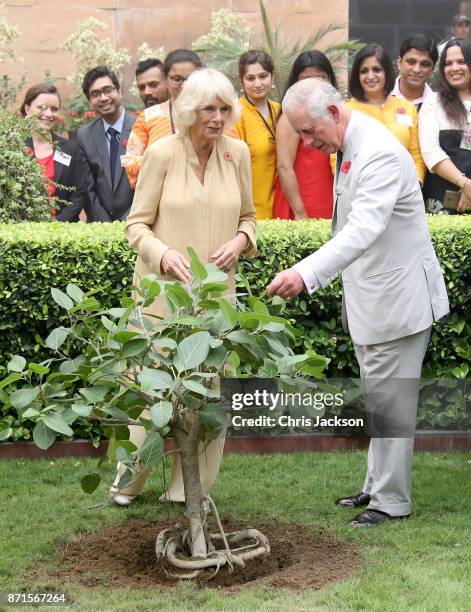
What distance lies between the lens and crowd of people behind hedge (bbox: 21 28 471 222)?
8.59m

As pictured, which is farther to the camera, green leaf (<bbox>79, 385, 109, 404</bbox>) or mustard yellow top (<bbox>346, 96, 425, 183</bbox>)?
mustard yellow top (<bbox>346, 96, 425, 183</bbox>)

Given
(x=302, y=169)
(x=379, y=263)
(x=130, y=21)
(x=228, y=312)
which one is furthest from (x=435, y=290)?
(x=130, y=21)

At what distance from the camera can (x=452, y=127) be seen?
8.65 metres

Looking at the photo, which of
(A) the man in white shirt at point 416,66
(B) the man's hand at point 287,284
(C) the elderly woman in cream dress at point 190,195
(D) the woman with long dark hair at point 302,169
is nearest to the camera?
(B) the man's hand at point 287,284

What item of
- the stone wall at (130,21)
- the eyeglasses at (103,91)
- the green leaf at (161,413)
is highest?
the stone wall at (130,21)

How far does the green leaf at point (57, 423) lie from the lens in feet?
15.3

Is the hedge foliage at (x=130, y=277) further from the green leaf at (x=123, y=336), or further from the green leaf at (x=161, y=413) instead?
the green leaf at (x=161, y=413)

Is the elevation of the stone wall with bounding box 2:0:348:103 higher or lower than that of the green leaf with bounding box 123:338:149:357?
higher

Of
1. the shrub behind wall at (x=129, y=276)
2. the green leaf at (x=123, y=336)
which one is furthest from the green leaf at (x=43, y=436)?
the shrub behind wall at (x=129, y=276)

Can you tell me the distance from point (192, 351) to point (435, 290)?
1.61 m

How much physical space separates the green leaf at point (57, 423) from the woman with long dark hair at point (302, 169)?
13.9 ft

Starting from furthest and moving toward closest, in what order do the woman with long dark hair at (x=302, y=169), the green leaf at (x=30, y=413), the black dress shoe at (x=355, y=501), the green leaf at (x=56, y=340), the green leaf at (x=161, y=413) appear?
the woman with long dark hair at (x=302, y=169) < the black dress shoe at (x=355, y=501) < the green leaf at (x=56, y=340) < the green leaf at (x=30, y=413) < the green leaf at (x=161, y=413)

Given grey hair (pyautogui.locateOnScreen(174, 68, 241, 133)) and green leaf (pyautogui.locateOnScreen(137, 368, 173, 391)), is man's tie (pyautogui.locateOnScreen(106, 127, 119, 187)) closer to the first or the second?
grey hair (pyautogui.locateOnScreen(174, 68, 241, 133))

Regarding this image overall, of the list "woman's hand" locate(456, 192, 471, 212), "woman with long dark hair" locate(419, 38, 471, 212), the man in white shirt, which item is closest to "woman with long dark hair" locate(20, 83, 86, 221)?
the man in white shirt
